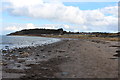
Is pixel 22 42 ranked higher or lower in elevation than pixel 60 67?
lower

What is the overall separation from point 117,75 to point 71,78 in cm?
284

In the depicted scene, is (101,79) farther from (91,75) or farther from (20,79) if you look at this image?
(20,79)

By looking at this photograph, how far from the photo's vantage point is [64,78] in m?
9.06

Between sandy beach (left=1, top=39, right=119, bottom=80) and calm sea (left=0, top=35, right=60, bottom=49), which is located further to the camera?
calm sea (left=0, top=35, right=60, bottom=49)

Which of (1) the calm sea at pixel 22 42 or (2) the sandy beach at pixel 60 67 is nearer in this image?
(2) the sandy beach at pixel 60 67

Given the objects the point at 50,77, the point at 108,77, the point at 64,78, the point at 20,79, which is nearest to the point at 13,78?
the point at 20,79

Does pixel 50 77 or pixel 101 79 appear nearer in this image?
pixel 101 79

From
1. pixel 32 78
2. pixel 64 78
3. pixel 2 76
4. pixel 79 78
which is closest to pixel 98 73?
pixel 79 78

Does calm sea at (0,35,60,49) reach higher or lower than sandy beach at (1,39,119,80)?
lower

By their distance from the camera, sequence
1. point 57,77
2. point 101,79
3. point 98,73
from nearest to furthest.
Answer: point 101,79
point 57,77
point 98,73

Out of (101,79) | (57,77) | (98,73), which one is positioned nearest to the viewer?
(101,79)

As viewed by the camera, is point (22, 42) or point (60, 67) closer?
point (60, 67)

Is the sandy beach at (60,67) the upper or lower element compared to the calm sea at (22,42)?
upper

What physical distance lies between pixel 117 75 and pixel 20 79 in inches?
228
